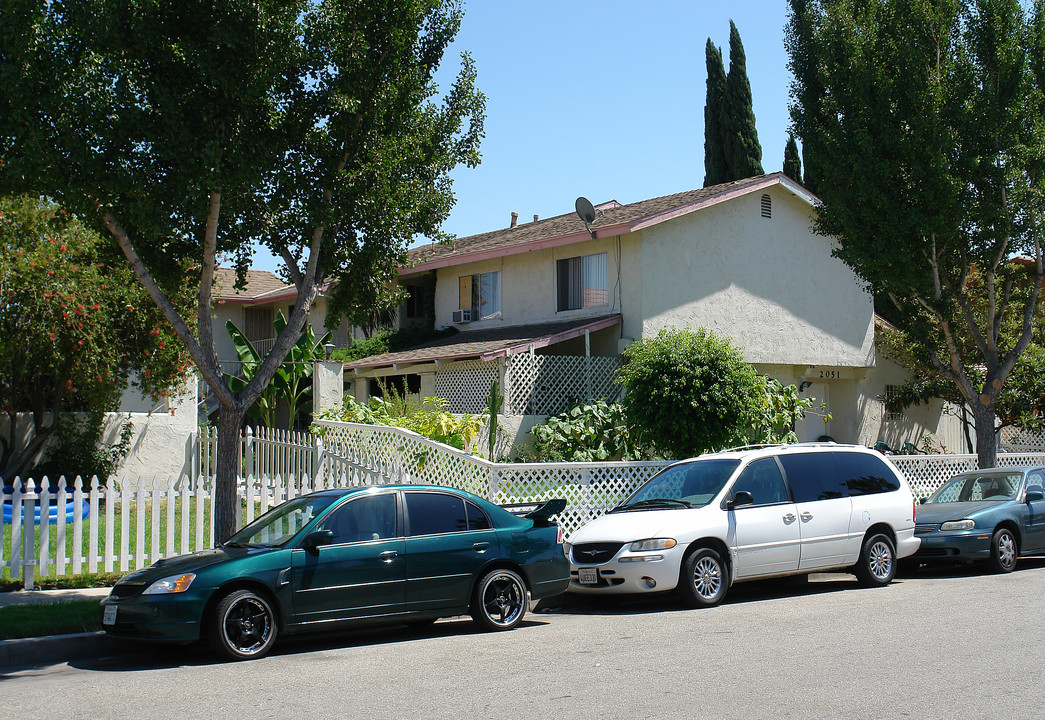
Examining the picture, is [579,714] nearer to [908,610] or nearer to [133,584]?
[133,584]

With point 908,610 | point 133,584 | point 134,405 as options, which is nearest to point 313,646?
point 133,584

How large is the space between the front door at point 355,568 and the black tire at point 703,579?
3.38 metres

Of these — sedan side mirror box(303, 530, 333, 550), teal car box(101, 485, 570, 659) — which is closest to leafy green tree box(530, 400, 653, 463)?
teal car box(101, 485, 570, 659)

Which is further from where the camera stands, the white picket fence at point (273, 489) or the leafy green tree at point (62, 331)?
the leafy green tree at point (62, 331)

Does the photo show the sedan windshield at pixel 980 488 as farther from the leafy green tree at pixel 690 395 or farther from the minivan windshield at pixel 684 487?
the minivan windshield at pixel 684 487

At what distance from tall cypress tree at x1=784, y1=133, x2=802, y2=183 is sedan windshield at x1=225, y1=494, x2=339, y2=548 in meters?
31.5

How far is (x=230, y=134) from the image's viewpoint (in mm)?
10602

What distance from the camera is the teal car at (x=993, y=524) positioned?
13.4 metres

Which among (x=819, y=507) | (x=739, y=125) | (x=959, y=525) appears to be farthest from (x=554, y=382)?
(x=739, y=125)

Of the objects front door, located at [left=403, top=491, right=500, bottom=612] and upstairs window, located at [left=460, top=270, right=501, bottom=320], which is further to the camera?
upstairs window, located at [left=460, top=270, right=501, bottom=320]

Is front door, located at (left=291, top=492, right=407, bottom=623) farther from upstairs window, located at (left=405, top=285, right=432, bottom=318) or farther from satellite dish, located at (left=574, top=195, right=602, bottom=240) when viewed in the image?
upstairs window, located at (left=405, top=285, right=432, bottom=318)

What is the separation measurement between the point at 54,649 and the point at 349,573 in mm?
2625

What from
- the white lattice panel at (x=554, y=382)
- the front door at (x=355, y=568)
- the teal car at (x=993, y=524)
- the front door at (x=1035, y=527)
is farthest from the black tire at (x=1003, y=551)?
the white lattice panel at (x=554, y=382)

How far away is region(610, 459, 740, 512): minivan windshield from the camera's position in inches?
456
